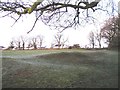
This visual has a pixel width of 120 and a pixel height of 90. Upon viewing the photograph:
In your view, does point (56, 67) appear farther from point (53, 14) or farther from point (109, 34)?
point (109, 34)

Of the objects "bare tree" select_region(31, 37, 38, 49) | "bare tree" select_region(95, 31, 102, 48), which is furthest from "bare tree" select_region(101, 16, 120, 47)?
"bare tree" select_region(31, 37, 38, 49)

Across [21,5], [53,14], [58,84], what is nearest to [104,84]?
[58,84]

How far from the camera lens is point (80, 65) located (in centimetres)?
1124

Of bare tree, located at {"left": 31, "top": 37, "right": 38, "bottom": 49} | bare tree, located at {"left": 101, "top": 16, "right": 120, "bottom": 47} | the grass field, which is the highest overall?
bare tree, located at {"left": 101, "top": 16, "right": 120, "bottom": 47}

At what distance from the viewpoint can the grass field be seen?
8578 millimetres

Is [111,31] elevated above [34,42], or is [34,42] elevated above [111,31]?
[111,31]

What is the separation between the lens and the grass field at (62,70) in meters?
8.58

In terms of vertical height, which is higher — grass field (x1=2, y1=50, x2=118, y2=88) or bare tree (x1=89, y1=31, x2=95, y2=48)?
bare tree (x1=89, y1=31, x2=95, y2=48)

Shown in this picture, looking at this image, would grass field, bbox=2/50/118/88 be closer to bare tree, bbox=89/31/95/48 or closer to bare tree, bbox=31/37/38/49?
bare tree, bbox=89/31/95/48

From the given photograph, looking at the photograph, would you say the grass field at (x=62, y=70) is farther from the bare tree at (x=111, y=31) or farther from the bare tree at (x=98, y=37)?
the bare tree at (x=98, y=37)

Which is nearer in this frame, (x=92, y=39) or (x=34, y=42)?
(x=92, y=39)

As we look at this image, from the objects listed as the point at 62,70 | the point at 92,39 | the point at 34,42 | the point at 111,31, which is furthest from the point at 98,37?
the point at 62,70

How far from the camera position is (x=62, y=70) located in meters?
9.95

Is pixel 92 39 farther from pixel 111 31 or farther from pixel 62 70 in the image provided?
pixel 62 70
